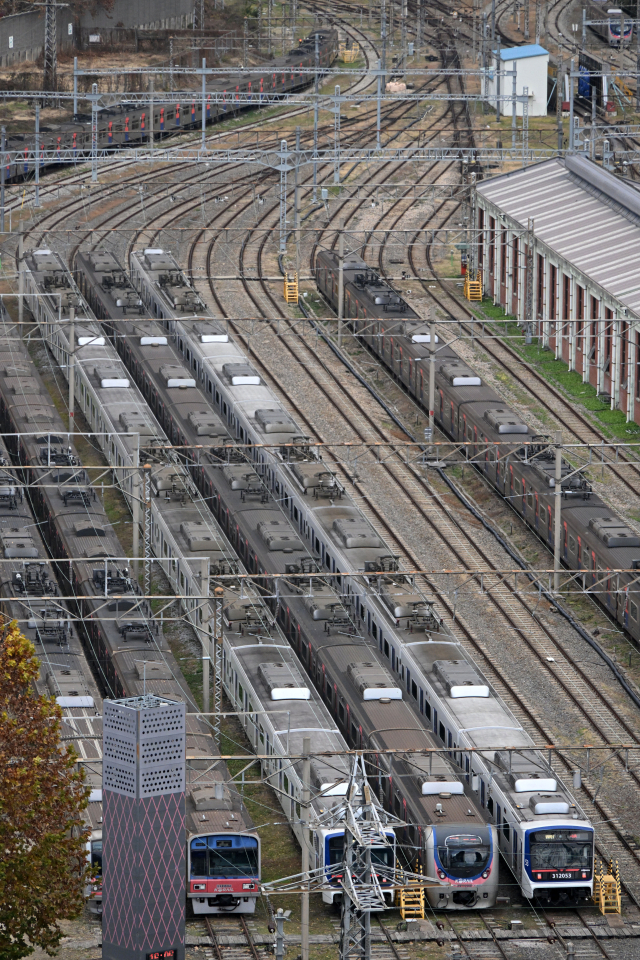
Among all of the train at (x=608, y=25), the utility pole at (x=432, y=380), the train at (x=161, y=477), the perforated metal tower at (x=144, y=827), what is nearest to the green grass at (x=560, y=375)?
the utility pole at (x=432, y=380)

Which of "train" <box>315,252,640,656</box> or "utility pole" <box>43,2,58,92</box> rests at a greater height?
"utility pole" <box>43,2,58,92</box>

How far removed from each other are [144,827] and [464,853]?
1063 cm

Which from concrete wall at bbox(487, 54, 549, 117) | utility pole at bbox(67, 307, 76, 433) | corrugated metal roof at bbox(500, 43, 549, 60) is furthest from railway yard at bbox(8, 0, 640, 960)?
concrete wall at bbox(487, 54, 549, 117)

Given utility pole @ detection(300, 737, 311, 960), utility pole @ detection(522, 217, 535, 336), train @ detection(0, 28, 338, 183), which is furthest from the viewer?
train @ detection(0, 28, 338, 183)

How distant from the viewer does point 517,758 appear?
58.1m

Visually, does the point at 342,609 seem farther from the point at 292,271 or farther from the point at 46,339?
the point at 292,271

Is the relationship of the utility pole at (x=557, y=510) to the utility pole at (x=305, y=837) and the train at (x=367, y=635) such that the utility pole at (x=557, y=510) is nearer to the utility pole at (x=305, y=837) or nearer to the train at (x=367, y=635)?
the train at (x=367, y=635)

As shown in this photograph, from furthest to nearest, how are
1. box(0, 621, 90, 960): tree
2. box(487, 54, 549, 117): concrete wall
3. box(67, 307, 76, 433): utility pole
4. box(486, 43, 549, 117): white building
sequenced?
box(487, 54, 549, 117): concrete wall < box(486, 43, 549, 117): white building < box(67, 307, 76, 433): utility pole < box(0, 621, 90, 960): tree

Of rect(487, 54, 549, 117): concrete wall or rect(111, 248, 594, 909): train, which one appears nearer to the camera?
rect(111, 248, 594, 909): train

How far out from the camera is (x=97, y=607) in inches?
2687

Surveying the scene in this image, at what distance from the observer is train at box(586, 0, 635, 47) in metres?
160

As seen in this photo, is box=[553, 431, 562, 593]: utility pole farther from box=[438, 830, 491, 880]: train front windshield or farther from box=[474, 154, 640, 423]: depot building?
box=[438, 830, 491, 880]: train front windshield

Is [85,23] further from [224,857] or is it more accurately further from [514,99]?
[224,857]

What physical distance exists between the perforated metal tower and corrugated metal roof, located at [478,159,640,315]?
152ft
